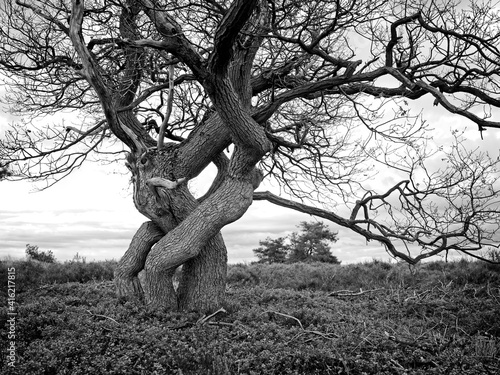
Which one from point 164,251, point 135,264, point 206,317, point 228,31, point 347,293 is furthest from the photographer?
point 347,293

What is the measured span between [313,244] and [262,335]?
49.7 ft

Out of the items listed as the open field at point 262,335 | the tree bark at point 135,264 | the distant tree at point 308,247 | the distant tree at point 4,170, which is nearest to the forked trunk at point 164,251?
the tree bark at point 135,264

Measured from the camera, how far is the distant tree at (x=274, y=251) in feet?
74.8

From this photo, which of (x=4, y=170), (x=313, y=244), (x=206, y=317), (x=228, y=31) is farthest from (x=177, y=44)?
(x=313, y=244)

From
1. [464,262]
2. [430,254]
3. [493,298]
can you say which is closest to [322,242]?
[464,262]

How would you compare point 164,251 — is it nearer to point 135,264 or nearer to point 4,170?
point 135,264

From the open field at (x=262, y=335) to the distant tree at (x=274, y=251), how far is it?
11387 mm

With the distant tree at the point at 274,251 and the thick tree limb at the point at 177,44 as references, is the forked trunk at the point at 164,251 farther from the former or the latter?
the distant tree at the point at 274,251

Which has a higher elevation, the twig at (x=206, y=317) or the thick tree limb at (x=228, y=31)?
the thick tree limb at (x=228, y=31)

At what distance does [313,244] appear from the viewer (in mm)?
21891

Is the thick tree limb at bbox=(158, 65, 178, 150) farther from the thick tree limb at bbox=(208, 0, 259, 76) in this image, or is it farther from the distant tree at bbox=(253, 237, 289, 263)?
the distant tree at bbox=(253, 237, 289, 263)

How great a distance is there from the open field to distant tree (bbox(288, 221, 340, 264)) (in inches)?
394

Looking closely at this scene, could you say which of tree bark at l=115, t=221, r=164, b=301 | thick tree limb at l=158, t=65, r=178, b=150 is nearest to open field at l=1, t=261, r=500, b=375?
tree bark at l=115, t=221, r=164, b=301

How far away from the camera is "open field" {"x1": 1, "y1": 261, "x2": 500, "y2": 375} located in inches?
229
